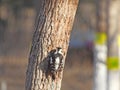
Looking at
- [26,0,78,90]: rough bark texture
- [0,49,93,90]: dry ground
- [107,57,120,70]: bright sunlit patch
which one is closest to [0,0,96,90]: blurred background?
[0,49,93,90]: dry ground

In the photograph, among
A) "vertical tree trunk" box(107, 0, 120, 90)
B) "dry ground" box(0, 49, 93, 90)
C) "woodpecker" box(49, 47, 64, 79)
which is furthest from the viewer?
"dry ground" box(0, 49, 93, 90)

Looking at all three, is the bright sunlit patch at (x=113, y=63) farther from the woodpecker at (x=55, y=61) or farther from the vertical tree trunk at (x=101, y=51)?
the woodpecker at (x=55, y=61)

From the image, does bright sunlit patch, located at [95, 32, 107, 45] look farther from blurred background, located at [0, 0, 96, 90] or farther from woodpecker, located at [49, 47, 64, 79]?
woodpecker, located at [49, 47, 64, 79]

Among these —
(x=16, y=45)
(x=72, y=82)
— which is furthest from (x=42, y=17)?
(x=16, y=45)

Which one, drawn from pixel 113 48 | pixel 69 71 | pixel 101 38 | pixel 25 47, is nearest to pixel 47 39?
pixel 113 48

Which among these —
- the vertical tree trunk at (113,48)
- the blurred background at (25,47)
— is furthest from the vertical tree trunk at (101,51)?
the blurred background at (25,47)

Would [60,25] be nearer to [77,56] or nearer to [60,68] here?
[60,68]
